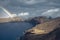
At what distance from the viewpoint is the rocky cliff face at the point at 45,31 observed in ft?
12.3

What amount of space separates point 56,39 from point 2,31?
1.66 metres

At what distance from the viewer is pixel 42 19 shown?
3.93m

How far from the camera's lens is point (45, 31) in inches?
149

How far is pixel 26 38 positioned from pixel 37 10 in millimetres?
904

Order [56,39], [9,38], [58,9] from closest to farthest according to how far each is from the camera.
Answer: [56,39]
[58,9]
[9,38]

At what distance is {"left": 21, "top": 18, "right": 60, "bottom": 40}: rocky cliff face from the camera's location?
3742mm

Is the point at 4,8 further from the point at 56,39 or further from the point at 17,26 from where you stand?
the point at 56,39

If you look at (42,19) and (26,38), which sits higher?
(42,19)

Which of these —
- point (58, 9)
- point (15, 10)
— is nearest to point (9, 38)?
point (15, 10)

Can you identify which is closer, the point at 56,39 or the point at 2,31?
Result: the point at 56,39

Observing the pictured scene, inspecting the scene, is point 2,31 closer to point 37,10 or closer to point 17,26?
point 17,26

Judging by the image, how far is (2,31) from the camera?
13.9 feet

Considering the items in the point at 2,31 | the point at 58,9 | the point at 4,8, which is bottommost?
the point at 2,31

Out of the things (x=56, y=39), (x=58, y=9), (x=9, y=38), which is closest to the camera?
(x=56, y=39)
